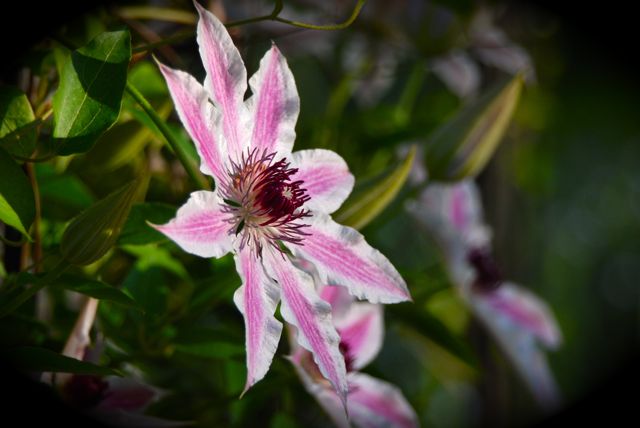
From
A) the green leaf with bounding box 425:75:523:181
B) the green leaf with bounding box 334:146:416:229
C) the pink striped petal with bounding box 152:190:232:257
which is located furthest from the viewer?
the green leaf with bounding box 425:75:523:181

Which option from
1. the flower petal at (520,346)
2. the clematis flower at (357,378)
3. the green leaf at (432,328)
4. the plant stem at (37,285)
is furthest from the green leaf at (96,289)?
the flower petal at (520,346)

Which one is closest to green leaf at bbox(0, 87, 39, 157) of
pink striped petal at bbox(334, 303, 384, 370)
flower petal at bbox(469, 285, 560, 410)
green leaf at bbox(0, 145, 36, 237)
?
green leaf at bbox(0, 145, 36, 237)

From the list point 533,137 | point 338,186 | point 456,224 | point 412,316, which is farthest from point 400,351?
point 338,186

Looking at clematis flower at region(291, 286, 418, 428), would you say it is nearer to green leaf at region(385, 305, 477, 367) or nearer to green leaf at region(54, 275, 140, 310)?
green leaf at region(385, 305, 477, 367)

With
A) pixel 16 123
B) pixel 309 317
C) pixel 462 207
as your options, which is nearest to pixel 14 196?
pixel 16 123

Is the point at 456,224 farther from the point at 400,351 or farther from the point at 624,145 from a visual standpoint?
the point at 624,145

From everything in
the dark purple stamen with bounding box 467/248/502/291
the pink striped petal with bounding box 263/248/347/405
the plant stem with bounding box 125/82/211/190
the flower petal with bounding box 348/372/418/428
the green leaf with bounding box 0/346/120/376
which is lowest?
the dark purple stamen with bounding box 467/248/502/291
